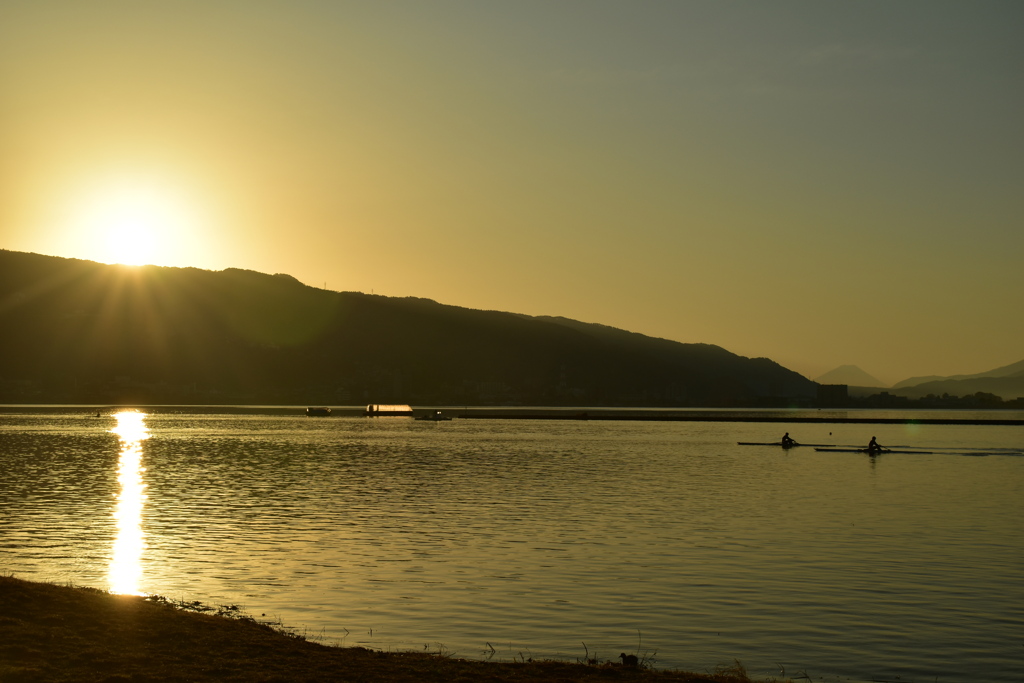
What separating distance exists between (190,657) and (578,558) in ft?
55.9

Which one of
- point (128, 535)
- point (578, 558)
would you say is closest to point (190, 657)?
point (578, 558)

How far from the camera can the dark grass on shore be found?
51.0 feet

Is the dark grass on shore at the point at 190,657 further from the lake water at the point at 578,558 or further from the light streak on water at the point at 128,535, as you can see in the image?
the light streak on water at the point at 128,535

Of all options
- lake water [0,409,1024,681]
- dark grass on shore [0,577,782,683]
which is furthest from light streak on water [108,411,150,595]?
dark grass on shore [0,577,782,683]

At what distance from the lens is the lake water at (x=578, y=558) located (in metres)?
20.7

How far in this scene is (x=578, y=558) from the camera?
31516 millimetres

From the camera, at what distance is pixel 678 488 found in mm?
59250

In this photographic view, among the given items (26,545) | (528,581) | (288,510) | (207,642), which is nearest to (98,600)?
(207,642)

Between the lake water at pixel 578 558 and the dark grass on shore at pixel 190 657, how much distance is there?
7.13 ft

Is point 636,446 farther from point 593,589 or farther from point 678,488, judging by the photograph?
point 593,589

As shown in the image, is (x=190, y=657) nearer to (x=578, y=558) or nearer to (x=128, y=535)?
(x=578, y=558)

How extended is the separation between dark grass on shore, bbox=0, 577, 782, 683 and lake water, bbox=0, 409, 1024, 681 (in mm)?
2174

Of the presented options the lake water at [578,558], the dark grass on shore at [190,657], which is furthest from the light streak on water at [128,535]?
the dark grass on shore at [190,657]

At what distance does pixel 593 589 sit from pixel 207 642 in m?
12.0
